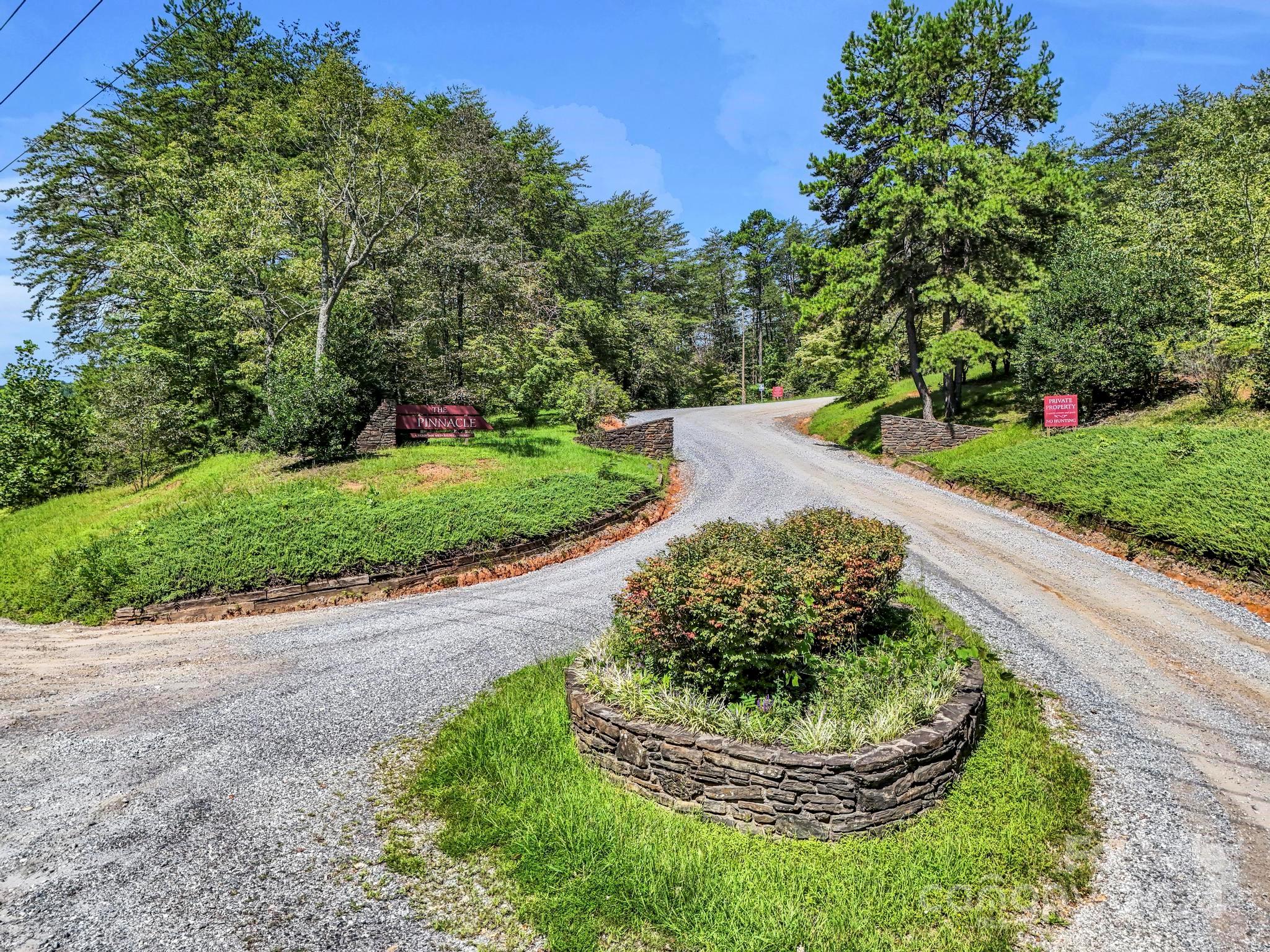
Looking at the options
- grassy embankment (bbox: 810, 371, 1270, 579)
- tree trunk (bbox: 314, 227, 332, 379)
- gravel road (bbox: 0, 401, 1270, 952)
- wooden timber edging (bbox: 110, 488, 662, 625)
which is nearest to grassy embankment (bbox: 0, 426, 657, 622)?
wooden timber edging (bbox: 110, 488, 662, 625)

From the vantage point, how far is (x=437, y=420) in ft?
55.3

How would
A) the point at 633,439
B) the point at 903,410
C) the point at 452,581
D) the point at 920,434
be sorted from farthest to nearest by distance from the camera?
the point at 903,410 → the point at 633,439 → the point at 920,434 → the point at 452,581

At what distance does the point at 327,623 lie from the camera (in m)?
8.33

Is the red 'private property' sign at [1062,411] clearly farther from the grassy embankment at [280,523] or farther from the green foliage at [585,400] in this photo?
the green foliage at [585,400]

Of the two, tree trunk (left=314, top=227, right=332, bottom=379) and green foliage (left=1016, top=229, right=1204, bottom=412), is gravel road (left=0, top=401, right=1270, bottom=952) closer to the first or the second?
green foliage (left=1016, top=229, right=1204, bottom=412)

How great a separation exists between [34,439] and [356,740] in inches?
716

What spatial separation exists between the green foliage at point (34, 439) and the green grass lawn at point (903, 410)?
23562mm

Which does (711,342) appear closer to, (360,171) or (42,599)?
(360,171)

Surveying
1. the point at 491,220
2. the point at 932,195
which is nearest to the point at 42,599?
the point at 491,220

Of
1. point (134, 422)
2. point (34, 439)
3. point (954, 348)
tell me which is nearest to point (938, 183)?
point (954, 348)

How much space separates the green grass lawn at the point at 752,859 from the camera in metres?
3.28

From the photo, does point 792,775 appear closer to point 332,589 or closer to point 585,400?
point 332,589

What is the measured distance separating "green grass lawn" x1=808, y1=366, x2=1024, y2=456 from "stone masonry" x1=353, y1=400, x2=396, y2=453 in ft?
46.5

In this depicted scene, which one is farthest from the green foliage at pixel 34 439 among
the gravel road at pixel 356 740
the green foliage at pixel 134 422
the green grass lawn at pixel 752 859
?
the green grass lawn at pixel 752 859
